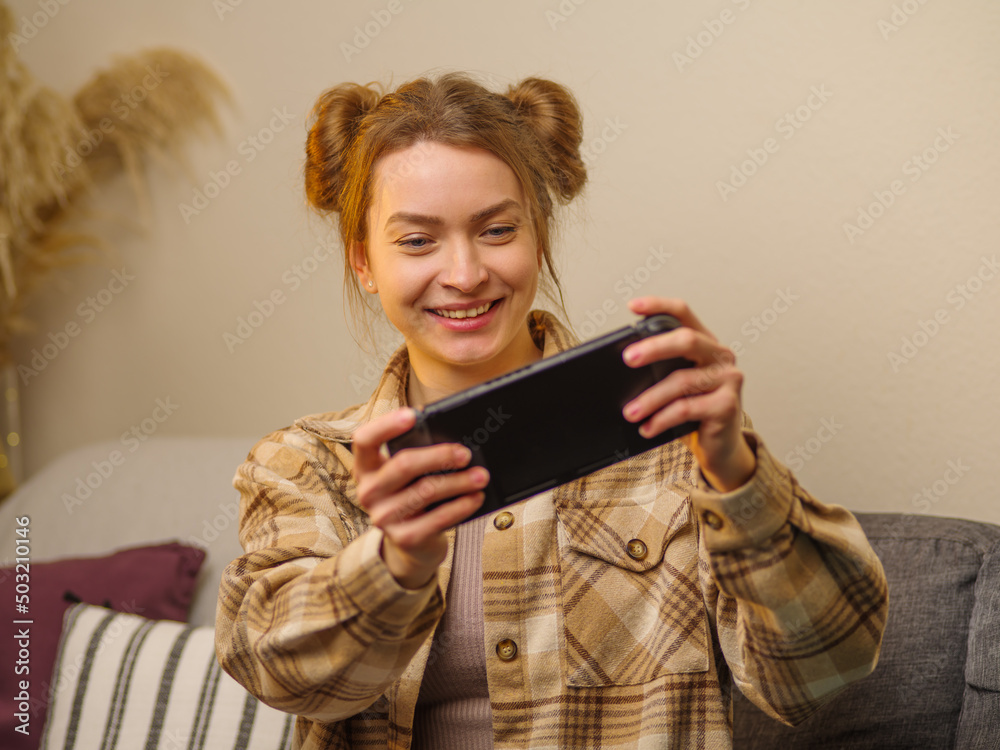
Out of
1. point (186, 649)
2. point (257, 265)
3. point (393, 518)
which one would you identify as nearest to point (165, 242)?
point (257, 265)

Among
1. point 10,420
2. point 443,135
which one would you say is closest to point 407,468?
point 443,135

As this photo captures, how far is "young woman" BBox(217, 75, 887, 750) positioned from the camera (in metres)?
0.73

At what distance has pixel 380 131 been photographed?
3.52 feet

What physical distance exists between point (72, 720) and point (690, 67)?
1.39 m

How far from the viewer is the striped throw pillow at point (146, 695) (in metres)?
1.25

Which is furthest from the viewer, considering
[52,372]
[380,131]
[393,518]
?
[52,372]

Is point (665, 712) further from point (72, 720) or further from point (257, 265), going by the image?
point (257, 265)

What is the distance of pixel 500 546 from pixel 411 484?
0.32 m

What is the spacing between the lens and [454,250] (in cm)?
99

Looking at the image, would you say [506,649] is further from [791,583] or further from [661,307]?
[661,307]

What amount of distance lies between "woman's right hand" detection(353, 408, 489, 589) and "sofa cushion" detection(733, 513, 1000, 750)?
0.65m

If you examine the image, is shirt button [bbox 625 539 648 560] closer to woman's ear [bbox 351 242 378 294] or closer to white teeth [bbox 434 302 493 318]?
white teeth [bbox 434 302 493 318]

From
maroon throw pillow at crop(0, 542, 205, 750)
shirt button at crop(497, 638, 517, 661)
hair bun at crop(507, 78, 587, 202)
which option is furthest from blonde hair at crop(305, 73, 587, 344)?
maroon throw pillow at crop(0, 542, 205, 750)

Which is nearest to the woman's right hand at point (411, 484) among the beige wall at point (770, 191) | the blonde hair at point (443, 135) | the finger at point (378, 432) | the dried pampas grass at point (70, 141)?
the finger at point (378, 432)
